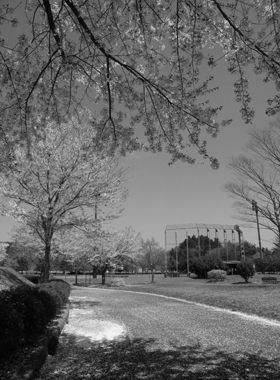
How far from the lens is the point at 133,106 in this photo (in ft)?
16.0

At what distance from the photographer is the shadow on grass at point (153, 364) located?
3.61 meters

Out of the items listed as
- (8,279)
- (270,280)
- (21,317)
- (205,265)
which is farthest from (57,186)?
(205,265)

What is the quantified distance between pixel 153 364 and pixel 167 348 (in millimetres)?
822

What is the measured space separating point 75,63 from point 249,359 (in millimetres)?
4964

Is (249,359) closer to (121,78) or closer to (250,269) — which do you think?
(121,78)

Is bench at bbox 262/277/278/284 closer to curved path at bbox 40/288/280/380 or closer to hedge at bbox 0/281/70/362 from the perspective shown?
curved path at bbox 40/288/280/380

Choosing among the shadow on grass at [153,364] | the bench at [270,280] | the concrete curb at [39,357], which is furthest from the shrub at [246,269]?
the concrete curb at [39,357]

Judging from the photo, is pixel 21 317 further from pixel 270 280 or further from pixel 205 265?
pixel 205 265

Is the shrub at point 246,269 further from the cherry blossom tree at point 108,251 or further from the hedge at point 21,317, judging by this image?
the hedge at point 21,317

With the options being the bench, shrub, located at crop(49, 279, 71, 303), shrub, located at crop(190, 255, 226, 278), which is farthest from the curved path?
shrub, located at crop(190, 255, 226, 278)

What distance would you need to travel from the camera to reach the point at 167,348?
15.6 feet

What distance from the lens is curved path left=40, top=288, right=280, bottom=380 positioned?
12.2ft

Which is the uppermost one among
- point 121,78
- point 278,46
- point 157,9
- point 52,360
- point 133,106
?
point 157,9

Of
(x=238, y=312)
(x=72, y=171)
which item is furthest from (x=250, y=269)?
(x=72, y=171)
